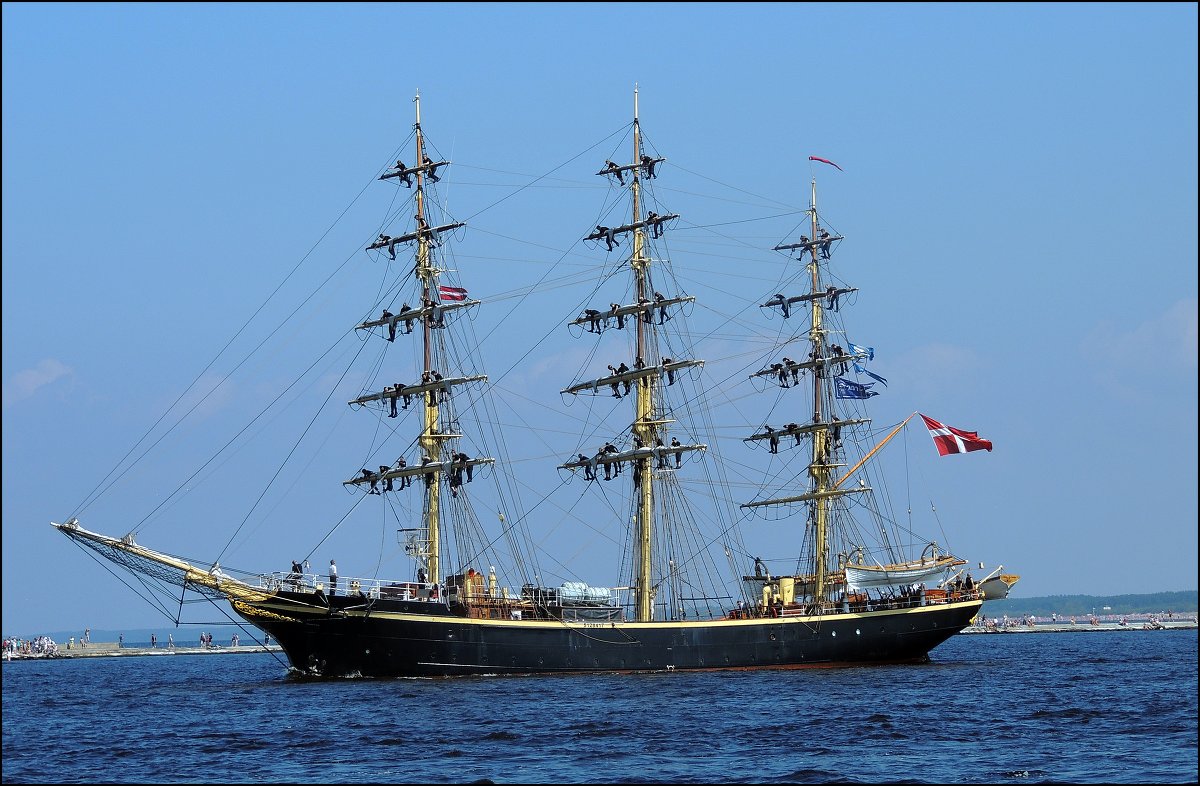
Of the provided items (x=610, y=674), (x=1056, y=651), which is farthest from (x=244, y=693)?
(x=1056, y=651)

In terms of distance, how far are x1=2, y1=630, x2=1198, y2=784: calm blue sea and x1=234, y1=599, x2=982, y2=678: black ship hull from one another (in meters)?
1.65

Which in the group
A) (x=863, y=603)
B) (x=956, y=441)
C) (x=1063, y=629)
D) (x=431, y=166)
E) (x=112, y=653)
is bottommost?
(x=1063, y=629)

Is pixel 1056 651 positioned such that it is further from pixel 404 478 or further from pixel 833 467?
pixel 404 478

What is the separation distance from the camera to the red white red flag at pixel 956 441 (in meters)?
81.8

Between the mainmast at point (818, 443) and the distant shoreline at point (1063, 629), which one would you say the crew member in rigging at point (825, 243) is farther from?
the distant shoreline at point (1063, 629)

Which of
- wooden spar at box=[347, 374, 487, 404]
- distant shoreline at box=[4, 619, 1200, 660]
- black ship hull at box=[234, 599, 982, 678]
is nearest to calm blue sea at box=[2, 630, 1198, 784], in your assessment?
black ship hull at box=[234, 599, 982, 678]

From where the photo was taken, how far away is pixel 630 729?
49031mm

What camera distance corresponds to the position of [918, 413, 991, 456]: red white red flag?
3221 inches

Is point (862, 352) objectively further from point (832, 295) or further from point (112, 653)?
point (112, 653)

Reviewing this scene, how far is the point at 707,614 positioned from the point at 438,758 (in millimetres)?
42066

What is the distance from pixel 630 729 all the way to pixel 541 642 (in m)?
22.7

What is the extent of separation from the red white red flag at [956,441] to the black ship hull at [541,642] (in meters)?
10.5

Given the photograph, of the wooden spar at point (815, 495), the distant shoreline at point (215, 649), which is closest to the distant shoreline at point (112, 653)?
the distant shoreline at point (215, 649)

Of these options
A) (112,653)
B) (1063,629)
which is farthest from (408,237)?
(1063,629)
